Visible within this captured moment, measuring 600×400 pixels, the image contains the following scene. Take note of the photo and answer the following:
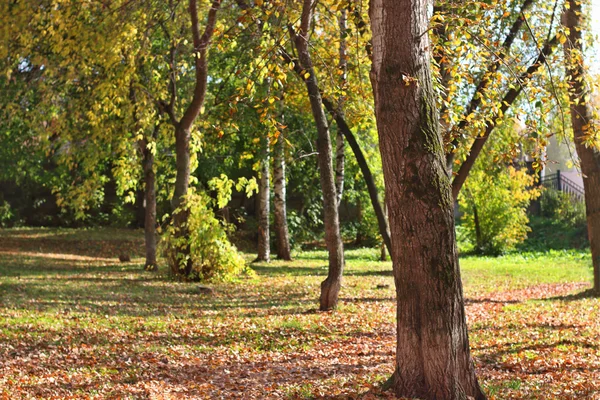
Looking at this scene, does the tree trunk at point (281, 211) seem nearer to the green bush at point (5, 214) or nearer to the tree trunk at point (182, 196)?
the tree trunk at point (182, 196)

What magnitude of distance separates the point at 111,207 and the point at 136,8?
18073 mm

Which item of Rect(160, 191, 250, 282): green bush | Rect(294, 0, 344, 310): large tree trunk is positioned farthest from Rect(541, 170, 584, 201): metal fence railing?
Rect(294, 0, 344, 310): large tree trunk

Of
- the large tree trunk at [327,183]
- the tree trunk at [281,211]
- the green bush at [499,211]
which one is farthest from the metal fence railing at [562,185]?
the large tree trunk at [327,183]

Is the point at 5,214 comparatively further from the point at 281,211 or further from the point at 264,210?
the point at 281,211

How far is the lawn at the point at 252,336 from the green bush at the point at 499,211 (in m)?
6.24

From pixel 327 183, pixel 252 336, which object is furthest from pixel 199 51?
pixel 252 336

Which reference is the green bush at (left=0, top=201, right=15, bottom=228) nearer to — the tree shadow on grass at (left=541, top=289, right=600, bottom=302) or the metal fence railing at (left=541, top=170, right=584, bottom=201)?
the metal fence railing at (left=541, top=170, right=584, bottom=201)

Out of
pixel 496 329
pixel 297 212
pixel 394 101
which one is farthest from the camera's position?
pixel 297 212

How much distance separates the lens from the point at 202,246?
15.9 m

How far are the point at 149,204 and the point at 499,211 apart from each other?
1203 cm

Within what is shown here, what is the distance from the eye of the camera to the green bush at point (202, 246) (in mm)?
15898

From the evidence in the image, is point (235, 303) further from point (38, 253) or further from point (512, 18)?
point (38, 253)

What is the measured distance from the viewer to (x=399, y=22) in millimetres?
5840

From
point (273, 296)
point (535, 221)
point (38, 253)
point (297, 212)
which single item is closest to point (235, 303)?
point (273, 296)
